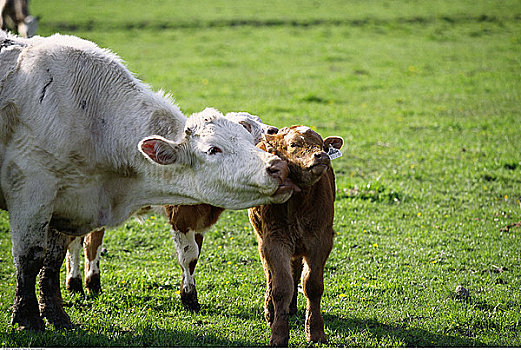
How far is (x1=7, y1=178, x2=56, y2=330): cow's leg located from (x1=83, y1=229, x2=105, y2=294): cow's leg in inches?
56.8

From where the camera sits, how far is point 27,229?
19.5 feet

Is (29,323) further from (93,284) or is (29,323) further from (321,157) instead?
(321,157)

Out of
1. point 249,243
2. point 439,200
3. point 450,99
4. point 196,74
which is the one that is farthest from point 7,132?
point 196,74

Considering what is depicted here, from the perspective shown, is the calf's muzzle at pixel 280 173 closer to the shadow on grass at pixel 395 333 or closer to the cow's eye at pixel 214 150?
the cow's eye at pixel 214 150

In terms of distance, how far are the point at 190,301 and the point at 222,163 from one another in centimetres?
226

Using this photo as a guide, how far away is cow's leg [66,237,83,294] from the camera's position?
24.8ft

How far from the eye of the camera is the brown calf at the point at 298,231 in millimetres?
5727

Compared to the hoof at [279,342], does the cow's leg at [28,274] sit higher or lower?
higher

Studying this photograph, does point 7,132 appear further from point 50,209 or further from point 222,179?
→ point 222,179

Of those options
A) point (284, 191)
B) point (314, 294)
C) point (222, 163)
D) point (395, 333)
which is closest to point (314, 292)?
point (314, 294)

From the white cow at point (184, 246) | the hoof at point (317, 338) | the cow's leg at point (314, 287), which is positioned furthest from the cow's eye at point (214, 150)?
the hoof at point (317, 338)

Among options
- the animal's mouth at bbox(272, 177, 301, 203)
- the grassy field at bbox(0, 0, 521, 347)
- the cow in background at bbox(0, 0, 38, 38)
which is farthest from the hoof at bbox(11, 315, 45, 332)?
the cow in background at bbox(0, 0, 38, 38)

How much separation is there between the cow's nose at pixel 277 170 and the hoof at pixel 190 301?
2.47 meters

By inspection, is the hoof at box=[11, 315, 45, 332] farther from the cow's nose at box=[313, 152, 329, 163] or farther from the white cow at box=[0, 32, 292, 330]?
the cow's nose at box=[313, 152, 329, 163]
